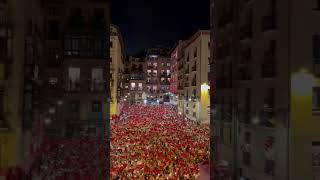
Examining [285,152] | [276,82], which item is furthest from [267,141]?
[276,82]

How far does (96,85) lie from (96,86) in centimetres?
2

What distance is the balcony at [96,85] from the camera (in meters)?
6.84

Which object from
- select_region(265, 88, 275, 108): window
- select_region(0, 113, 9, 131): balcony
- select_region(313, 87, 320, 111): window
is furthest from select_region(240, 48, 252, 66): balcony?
select_region(0, 113, 9, 131): balcony

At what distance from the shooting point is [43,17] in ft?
21.6

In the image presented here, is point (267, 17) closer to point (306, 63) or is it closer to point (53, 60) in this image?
point (306, 63)

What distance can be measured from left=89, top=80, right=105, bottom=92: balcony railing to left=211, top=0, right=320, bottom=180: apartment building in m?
2.26

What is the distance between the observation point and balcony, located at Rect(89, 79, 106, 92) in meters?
6.84

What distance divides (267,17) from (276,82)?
100cm

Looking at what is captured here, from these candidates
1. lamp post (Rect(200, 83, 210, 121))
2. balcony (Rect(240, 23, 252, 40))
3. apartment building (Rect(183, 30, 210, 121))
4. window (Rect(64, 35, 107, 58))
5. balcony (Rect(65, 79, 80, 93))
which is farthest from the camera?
apartment building (Rect(183, 30, 210, 121))

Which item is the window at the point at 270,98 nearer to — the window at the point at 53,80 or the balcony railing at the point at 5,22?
the window at the point at 53,80

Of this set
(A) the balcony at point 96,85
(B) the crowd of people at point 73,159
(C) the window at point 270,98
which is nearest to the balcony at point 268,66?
(C) the window at point 270,98

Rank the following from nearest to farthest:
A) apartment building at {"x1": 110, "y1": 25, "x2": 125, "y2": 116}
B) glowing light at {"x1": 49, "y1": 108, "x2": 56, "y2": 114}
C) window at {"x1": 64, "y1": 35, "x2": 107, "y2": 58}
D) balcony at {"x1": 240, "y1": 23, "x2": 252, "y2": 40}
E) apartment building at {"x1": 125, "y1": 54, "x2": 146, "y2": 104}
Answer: balcony at {"x1": 240, "y1": 23, "x2": 252, "y2": 40} < window at {"x1": 64, "y1": 35, "x2": 107, "y2": 58} < glowing light at {"x1": 49, "y1": 108, "x2": 56, "y2": 114} < apartment building at {"x1": 110, "y1": 25, "x2": 125, "y2": 116} < apartment building at {"x1": 125, "y1": 54, "x2": 146, "y2": 104}

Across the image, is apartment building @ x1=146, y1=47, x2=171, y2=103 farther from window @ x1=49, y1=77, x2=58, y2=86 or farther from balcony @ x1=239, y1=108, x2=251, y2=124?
balcony @ x1=239, y1=108, x2=251, y2=124

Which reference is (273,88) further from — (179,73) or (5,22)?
(179,73)
